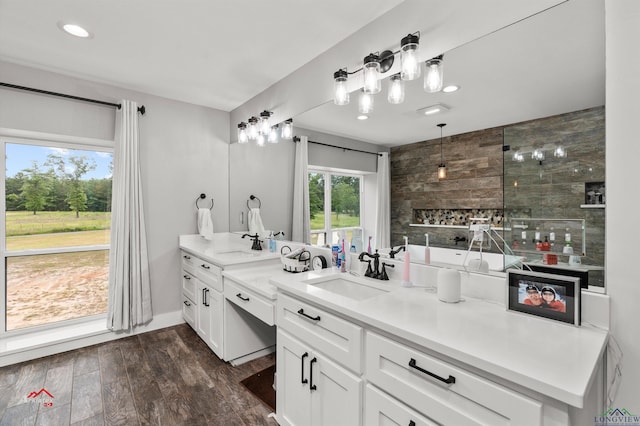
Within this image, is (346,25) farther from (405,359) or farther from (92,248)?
(92,248)

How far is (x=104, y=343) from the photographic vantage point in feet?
9.45

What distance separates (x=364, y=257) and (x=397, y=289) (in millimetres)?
425

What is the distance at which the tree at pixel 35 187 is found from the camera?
2752mm

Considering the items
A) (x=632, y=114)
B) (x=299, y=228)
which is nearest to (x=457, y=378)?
(x=632, y=114)

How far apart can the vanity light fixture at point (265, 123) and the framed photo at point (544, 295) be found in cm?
237

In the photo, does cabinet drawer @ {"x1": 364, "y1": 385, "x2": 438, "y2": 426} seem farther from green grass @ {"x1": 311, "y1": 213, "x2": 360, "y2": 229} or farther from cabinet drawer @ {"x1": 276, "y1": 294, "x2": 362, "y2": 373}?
green grass @ {"x1": 311, "y1": 213, "x2": 360, "y2": 229}

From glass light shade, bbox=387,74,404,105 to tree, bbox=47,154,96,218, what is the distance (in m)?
3.04

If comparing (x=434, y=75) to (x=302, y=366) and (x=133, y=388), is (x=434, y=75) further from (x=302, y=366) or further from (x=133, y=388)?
(x=133, y=388)

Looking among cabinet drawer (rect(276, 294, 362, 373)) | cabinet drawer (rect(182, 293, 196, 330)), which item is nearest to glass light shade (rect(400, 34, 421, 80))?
cabinet drawer (rect(276, 294, 362, 373))

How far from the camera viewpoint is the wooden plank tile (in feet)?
6.31

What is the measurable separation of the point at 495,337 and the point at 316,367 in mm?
827

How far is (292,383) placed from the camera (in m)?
1.64

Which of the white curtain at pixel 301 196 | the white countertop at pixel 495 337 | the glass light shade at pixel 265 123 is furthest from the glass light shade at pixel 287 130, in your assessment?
the white countertop at pixel 495 337

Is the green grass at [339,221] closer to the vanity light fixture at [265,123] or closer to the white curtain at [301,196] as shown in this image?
the white curtain at [301,196]
